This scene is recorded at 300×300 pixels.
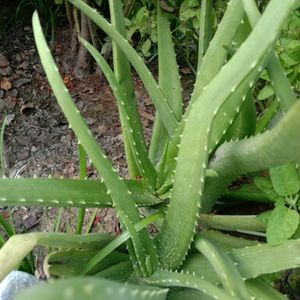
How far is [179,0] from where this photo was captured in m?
1.21

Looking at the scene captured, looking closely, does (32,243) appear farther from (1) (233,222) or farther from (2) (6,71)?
(2) (6,71)

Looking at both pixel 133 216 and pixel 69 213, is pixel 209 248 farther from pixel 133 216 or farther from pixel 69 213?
pixel 69 213

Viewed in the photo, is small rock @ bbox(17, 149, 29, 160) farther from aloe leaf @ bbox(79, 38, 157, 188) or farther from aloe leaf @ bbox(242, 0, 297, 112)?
aloe leaf @ bbox(242, 0, 297, 112)

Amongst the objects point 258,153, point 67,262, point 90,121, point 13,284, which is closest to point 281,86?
point 258,153

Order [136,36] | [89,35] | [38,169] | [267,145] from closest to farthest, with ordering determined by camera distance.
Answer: [267,145], [38,169], [89,35], [136,36]

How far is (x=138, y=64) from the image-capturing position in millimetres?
924

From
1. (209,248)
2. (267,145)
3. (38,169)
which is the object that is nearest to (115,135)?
(38,169)

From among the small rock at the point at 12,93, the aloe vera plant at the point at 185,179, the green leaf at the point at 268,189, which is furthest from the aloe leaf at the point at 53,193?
A: the small rock at the point at 12,93

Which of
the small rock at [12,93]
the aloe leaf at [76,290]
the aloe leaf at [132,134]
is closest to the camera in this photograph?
the aloe leaf at [76,290]

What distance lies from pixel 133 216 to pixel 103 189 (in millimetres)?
71

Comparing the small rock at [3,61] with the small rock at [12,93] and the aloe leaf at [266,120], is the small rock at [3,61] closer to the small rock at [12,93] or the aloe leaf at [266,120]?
the small rock at [12,93]

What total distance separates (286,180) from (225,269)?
0.57 feet

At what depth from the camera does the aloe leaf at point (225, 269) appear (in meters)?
0.73

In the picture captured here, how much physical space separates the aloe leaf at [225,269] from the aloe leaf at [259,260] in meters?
0.04
